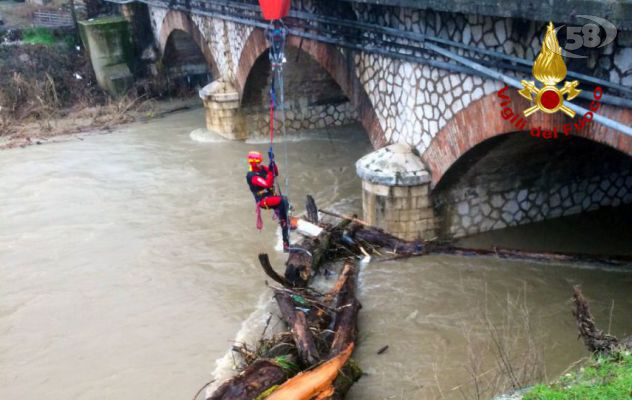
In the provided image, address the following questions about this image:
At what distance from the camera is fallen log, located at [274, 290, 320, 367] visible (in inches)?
213

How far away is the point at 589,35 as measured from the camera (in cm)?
496

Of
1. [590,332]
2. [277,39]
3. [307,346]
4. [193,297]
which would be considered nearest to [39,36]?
[277,39]

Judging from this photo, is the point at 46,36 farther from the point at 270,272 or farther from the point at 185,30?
the point at 270,272

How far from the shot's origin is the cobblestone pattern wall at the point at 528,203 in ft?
27.2

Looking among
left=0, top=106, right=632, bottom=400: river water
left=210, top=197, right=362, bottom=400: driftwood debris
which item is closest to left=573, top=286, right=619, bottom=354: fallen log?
left=0, top=106, right=632, bottom=400: river water

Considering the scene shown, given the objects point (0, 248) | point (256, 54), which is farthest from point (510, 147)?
point (0, 248)

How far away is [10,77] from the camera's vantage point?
1850 cm

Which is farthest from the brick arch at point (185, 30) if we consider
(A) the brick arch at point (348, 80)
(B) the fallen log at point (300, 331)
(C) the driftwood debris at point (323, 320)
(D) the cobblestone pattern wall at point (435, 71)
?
(B) the fallen log at point (300, 331)

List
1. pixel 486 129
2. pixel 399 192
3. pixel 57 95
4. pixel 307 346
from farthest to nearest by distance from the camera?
1. pixel 57 95
2. pixel 399 192
3. pixel 486 129
4. pixel 307 346

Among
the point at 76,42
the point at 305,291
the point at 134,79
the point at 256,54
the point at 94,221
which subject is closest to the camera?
the point at 305,291

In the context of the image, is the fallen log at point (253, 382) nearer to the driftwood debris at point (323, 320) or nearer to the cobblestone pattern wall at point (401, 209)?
the driftwood debris at point (323, 320)

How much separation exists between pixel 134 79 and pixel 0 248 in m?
11.6

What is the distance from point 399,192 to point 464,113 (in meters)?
1.55

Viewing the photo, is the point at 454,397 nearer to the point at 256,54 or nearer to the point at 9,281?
the point at 9,281
